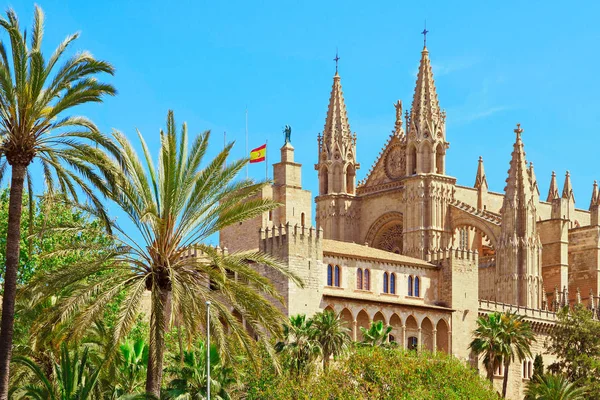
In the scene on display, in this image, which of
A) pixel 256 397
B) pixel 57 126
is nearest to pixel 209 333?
pixel 57 126

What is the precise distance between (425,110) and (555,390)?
2695cm

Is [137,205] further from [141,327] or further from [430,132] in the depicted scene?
[430,132]

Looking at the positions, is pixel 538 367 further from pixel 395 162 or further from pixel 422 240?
pixel 395 162

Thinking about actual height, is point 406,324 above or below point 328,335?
above

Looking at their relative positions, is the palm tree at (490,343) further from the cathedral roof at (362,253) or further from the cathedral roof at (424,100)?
the cathedral roof at (424,100)

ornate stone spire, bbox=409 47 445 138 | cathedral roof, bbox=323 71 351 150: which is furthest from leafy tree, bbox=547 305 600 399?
cathedral roof, bbox=323 71 351 150

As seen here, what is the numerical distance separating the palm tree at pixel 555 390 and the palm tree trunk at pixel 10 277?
106ft

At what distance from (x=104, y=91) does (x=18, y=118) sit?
8.03 feet

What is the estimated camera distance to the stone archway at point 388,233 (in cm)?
8200

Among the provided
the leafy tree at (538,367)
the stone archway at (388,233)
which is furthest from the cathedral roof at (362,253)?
the stone archway at (388,233)

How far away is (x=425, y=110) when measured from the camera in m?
79.2

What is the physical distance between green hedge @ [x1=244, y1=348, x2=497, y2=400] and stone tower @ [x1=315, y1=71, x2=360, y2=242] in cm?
3766

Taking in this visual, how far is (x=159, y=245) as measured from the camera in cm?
3150

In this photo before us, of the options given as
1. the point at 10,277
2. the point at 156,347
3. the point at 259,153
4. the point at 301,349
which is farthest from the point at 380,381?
the point at 259,153
